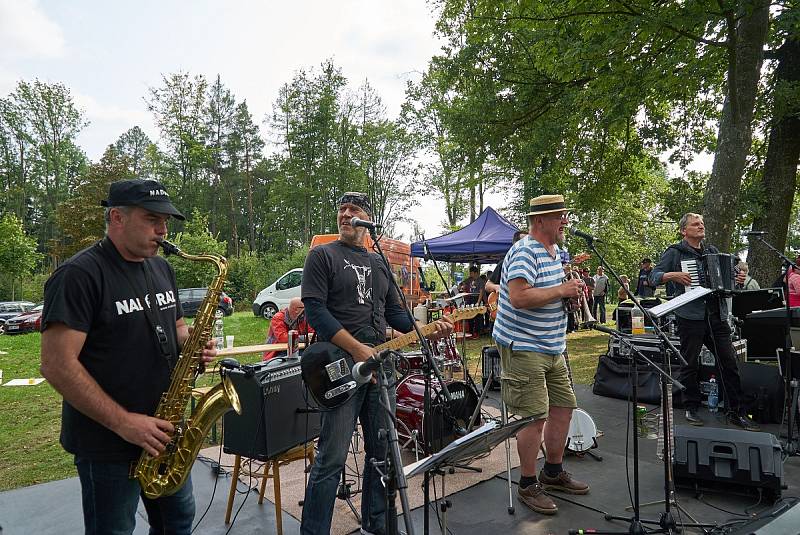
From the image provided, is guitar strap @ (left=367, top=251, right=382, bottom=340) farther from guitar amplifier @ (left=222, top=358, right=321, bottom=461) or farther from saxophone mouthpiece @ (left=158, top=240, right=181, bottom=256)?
saxophone mouthpiece @ (left=158, top=240, right=181, bottom=256)

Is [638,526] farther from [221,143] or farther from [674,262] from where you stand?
[221,143]

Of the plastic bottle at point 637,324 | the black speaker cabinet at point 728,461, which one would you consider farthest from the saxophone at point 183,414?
the plastic bottle at point 637,324

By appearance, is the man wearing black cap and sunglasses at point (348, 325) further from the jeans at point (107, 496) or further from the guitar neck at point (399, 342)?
the jeans at point (107, 496)

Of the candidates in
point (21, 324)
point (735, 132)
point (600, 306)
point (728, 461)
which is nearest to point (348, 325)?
point (728, 461)

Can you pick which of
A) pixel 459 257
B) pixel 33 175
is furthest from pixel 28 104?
pixel 459 257

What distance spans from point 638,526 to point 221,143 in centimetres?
3467

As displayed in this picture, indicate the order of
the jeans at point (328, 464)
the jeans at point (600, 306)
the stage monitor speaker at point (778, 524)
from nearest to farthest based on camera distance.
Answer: the stage monitor speaker at point (778, 524) < the jeans at point (328, 464) < the jeans at point (600, 306)

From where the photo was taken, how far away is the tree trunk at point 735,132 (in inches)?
280

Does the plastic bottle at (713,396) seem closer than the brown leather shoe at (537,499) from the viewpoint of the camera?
No

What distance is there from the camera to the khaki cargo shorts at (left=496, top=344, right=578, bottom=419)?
3.23 m

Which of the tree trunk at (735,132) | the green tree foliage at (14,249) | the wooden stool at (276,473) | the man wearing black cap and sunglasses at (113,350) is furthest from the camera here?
the green tree foliage at (14,249)

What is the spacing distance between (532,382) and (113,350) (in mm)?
2436

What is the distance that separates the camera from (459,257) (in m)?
12.7

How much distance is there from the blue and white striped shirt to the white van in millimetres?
14818
